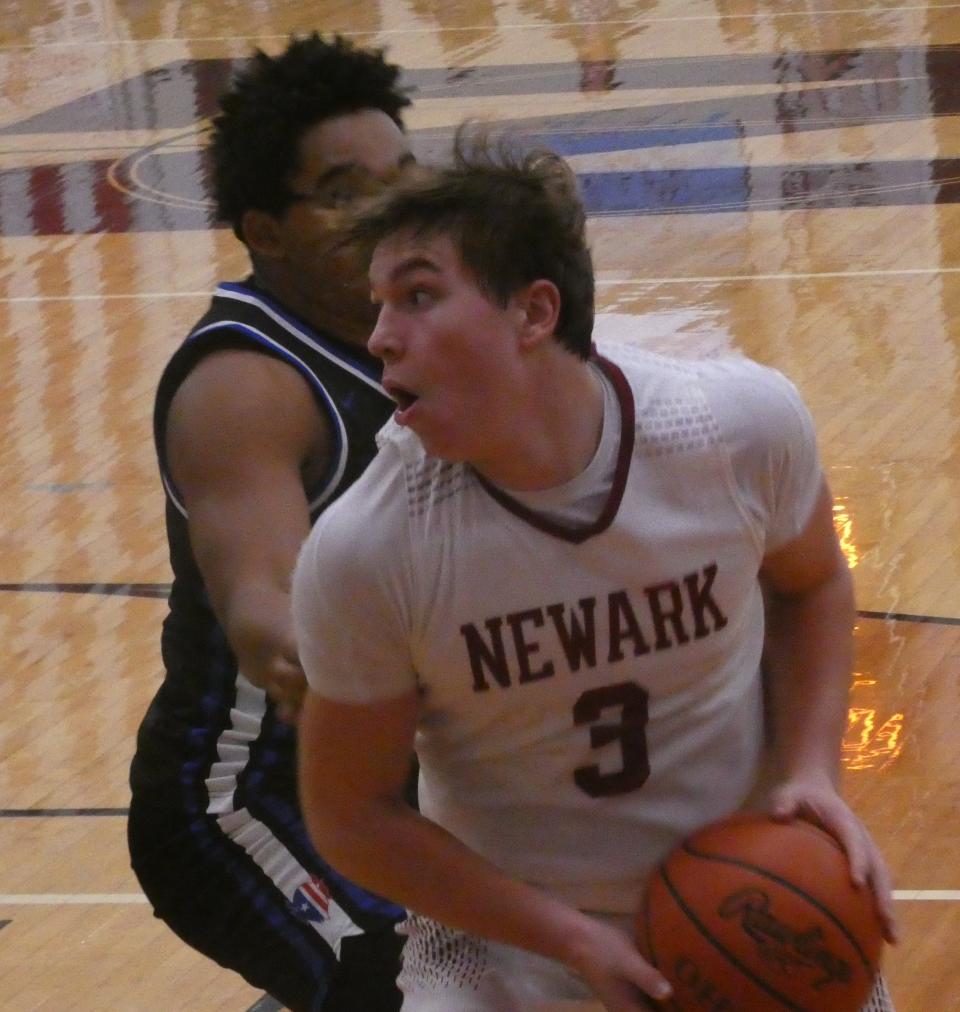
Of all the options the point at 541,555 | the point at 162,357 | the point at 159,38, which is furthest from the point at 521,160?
the point at 159,38

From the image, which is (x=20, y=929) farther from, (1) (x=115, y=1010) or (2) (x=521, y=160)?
(2) (x=521, y=160)

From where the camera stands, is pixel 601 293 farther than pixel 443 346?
Yes

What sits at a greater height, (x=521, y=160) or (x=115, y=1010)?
(x=521, y=160)

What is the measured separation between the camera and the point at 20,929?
4.19m

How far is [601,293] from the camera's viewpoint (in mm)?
8242

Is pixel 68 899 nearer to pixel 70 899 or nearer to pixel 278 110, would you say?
pixel 70 899

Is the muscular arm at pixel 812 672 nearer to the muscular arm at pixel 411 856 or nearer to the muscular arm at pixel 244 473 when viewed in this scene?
the muscular arm at pixel 411 856

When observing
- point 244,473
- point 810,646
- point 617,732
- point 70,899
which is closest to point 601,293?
point 70,899

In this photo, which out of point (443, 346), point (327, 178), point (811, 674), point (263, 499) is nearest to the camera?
point (443, 346)

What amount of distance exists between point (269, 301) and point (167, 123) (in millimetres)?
9771

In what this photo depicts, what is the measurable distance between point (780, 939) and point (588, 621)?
14.3 inches

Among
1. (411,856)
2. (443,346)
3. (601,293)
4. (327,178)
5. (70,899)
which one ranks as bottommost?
(70,899)

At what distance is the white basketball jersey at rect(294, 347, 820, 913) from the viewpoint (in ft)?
6.19

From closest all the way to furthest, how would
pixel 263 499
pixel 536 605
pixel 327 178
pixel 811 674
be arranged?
1. pixel 536 605
2. pixel 811 674
3. pixel 263 499
4. pixel 327 178
